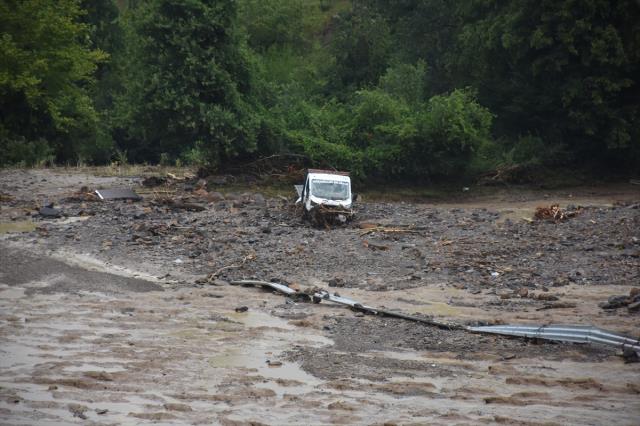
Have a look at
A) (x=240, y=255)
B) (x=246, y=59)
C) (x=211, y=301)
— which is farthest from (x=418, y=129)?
(x=211, y=301)

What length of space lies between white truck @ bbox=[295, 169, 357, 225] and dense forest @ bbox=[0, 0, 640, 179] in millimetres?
7348

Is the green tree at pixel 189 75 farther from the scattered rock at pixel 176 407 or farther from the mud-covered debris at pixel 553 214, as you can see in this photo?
the scattered rock at pixel 176 407

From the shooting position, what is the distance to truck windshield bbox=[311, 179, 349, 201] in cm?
2767

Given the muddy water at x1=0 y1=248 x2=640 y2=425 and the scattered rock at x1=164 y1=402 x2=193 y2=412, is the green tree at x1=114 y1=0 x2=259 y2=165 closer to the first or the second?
the muddy water at x1=0 y1=248 x2=640 y2=425

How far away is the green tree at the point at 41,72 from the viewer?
4366 centimetres

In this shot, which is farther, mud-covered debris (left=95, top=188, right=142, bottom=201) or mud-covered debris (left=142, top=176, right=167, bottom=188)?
mud-covered debris (left=142, top=176, right=167, bottom=188)

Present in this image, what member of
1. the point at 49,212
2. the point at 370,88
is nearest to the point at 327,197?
the point at 49,212

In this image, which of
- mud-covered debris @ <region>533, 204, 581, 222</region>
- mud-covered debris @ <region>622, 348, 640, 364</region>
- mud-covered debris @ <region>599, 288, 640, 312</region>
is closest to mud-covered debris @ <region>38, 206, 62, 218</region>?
mud-covered debris @ <region>533, 204, 581, 222</region>

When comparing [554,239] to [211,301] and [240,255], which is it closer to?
[240,255]

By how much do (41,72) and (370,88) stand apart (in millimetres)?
16820

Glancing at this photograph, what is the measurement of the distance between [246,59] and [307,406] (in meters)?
25.8

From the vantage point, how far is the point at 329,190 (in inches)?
1099

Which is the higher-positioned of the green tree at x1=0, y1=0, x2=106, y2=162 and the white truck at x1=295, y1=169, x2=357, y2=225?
the green tree at x1=0, y1=0, x2=106, y2=162

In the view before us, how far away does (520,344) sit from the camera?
1507cm
